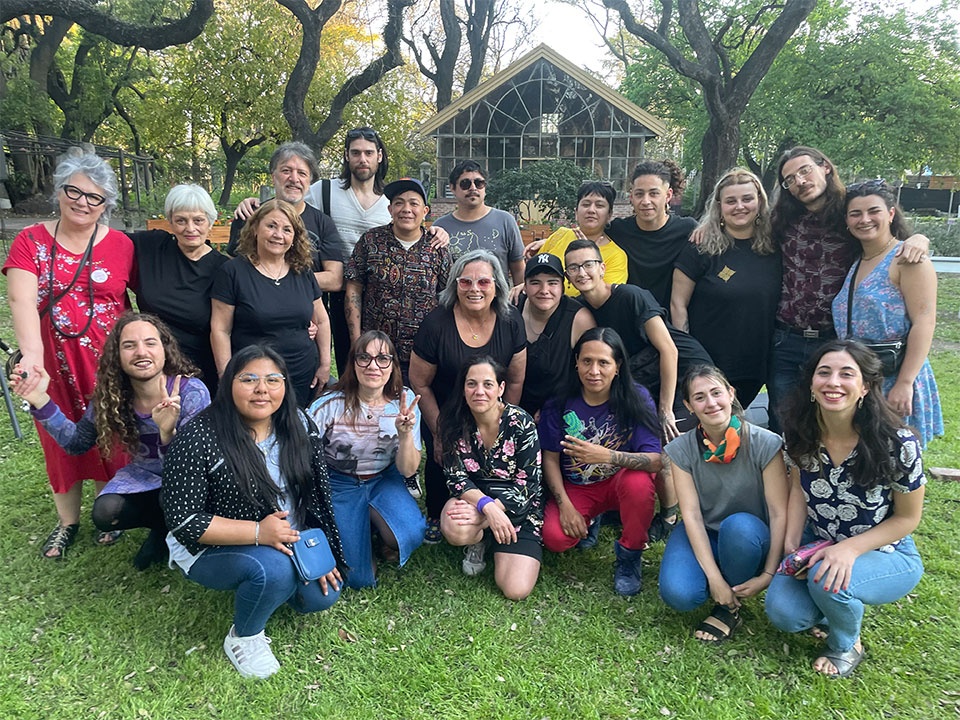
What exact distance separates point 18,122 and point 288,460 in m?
23.7

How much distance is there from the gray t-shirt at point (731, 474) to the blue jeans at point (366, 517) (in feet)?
4.57

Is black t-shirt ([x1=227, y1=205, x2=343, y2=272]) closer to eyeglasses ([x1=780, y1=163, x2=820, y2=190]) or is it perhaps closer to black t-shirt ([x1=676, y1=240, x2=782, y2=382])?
black t-shirt ([x1=676, y1=240, x2=782, y2=382])

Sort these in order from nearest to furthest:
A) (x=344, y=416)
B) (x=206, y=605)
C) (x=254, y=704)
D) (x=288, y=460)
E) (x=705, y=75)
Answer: (x=254, y=704) → (x=288, y=460) → (x=206, y=605) → (x=344, y=416) → (x=705, y=75)

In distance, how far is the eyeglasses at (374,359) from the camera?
11.3 ft

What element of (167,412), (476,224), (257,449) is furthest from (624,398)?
(167,412)

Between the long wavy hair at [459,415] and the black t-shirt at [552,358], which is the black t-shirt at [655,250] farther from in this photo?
the long wavy hair at [459,415]

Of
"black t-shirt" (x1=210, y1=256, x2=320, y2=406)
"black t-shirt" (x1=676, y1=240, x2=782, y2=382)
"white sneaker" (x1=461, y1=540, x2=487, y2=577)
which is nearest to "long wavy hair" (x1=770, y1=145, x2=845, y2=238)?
"black t-shirt" (x1=676, y1=240, x2=782, y2=382)

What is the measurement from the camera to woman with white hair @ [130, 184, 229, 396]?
3.52m

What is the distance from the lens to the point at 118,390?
125 inches

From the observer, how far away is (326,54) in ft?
89.8

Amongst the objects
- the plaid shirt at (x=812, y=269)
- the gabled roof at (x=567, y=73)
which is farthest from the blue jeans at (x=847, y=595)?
the gabled roof at (x=567, y=73)

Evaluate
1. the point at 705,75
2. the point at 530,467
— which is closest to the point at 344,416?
the point at 530,467

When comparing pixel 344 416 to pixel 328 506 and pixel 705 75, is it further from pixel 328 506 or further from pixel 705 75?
pixel 705 75

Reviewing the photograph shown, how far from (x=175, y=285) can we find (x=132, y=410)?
0.74 meters
